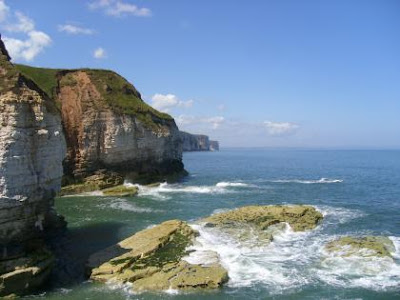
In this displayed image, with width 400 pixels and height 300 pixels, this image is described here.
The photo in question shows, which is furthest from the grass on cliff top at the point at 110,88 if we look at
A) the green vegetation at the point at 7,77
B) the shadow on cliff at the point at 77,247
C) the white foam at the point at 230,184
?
the green vegetation at the point at 7,77

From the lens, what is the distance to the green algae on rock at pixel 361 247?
31531 mm

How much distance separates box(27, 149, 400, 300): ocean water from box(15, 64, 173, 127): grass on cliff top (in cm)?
1363

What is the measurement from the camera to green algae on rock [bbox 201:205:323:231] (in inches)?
1581

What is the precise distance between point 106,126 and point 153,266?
39.9 metres

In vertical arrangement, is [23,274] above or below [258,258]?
above

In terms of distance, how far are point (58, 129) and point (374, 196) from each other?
44.7m

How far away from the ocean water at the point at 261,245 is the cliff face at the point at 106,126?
6.60m

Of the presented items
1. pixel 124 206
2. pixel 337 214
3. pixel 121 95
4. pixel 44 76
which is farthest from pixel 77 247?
pixel 44 76

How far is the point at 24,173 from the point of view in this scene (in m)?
28.2

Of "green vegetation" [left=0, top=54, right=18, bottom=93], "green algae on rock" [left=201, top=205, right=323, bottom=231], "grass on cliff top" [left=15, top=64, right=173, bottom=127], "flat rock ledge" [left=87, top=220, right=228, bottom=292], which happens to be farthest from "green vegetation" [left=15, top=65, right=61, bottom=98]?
"flat rock ledge" [left=87, top=220, right=228, bottom=292]

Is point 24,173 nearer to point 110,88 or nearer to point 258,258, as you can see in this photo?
point 258,258

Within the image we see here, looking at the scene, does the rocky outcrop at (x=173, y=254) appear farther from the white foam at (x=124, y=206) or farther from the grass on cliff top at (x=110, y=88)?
the grass on cliff top at (x=110, y=88)

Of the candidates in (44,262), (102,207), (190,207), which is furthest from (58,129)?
(190,207)

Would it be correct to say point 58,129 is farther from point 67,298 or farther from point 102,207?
point 102,207
